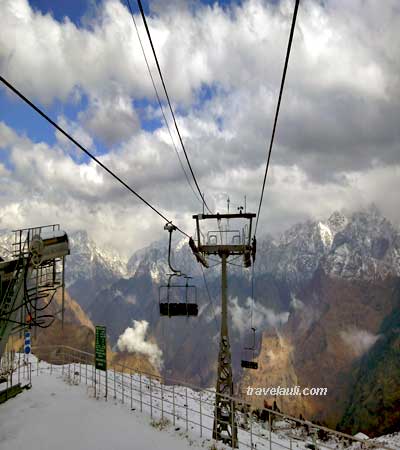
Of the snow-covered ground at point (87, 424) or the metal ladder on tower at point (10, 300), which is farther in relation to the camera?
the metal ladder on tower at point (10, 300)

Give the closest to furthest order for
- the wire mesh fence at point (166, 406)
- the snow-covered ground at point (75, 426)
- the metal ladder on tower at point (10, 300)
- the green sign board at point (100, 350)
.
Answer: the wire mesh fence at point (166, 406)
the snow-covered ground at point (75, 426)
the metal ladder on tower at point (10, 300)
the green sign board at point (100, 350)

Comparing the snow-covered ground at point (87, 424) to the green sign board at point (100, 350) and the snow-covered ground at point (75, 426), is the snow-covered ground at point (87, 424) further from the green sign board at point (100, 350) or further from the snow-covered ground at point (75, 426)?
the green sign board at point (100, 350)

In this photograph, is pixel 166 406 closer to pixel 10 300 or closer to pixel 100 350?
pixel 100 350

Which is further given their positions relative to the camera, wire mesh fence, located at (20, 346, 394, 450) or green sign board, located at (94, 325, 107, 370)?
green sign board, located at (94, 325, 107, 370)

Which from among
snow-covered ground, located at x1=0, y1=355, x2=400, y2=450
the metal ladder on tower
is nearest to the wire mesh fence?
snow-covered ground, located at x1=0, y1=355, x2=400, y2=450

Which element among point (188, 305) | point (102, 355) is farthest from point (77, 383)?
point (188, 305)

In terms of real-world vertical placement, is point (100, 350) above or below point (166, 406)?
above

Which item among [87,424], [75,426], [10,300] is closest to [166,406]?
[87,424]

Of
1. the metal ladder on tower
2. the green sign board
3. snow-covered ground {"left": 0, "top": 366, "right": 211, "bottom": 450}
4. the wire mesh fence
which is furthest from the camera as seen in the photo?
the green sign board

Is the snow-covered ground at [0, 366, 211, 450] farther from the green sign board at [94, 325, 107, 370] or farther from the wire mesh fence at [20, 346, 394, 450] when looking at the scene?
the green sign board at [94, 325, 107, 370]

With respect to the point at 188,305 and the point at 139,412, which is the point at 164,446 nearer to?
the point at 139,412

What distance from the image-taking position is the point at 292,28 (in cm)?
581

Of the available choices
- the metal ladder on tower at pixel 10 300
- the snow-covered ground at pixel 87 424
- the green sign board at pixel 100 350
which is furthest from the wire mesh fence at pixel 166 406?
the metal ladder on tower at pixel 10 300

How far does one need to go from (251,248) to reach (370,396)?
112 metres
